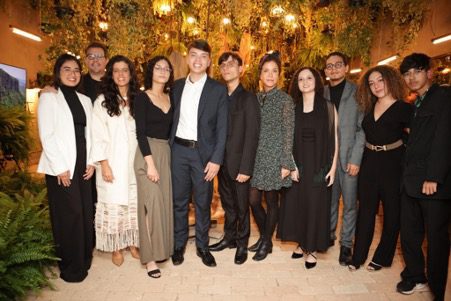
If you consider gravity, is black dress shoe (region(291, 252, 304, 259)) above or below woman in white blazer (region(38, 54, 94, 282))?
below

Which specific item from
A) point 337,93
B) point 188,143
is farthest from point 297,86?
point 188,143

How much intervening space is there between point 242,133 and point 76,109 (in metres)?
1.45

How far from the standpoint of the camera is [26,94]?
25.6ft

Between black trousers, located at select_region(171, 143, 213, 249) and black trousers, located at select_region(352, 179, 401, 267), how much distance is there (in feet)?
4.62

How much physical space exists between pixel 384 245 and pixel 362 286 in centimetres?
47

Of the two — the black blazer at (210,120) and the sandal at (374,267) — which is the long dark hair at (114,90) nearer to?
the black blazer at (210,120)

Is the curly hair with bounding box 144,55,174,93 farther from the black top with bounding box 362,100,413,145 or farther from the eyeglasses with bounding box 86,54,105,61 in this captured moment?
the black top with bounding box 362,100,413,145

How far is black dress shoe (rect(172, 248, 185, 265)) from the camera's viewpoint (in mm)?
3188

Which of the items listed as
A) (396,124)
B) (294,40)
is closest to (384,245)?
(396,124)

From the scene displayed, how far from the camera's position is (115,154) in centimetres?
292

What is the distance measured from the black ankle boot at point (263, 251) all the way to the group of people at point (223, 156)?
0.08ft

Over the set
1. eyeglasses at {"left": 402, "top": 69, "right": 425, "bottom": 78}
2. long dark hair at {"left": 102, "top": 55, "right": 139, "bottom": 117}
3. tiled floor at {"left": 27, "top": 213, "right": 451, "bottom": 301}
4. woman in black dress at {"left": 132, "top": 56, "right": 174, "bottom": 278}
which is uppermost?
eyeglasses at {"left": 402, "top": 69, "right": 425, "bottom": 78}

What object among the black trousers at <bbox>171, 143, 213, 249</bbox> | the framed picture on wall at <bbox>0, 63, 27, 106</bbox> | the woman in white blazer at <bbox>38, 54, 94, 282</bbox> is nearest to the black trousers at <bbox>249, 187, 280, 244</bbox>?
the black trousers at <bbox>171, 143, 213, 249</bbox>

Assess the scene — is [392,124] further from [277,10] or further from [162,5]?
[162,5]
